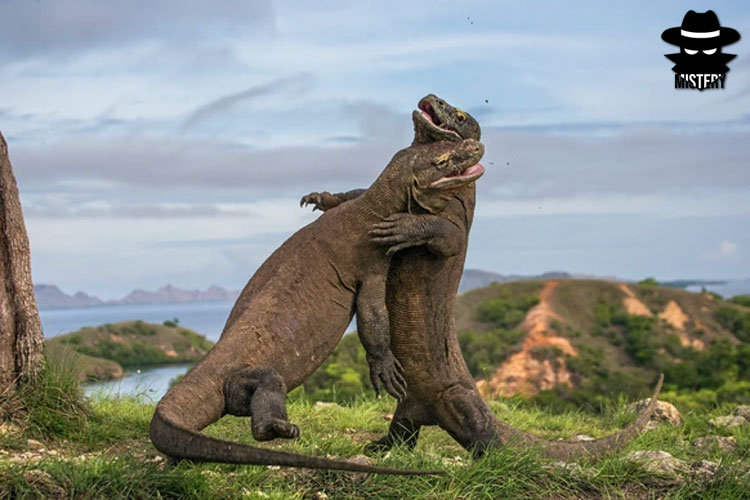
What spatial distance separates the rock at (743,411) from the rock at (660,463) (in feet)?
12.4

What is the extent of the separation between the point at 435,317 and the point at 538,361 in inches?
595

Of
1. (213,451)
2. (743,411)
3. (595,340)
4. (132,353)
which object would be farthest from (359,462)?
(595,340)

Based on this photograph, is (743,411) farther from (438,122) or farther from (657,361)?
(657,361)

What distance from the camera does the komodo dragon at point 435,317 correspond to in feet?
23.4

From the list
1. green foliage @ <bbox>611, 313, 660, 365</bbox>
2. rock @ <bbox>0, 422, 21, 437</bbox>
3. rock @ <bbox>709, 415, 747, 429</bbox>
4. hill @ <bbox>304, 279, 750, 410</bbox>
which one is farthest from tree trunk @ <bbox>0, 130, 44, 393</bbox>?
green foliage @ <bbox>611, 313, 660, 365</bbox>

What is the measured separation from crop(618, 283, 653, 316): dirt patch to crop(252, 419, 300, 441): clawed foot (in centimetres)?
1946

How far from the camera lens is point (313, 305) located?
270 inches

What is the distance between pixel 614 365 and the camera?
2225 cm

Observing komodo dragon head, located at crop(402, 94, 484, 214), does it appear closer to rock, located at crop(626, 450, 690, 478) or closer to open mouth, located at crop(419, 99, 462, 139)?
open mouth, located at crop(419, 99, 462, 139)

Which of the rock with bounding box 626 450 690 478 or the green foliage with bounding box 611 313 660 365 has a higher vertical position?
the green foliage with bounding box 611 313 660 365

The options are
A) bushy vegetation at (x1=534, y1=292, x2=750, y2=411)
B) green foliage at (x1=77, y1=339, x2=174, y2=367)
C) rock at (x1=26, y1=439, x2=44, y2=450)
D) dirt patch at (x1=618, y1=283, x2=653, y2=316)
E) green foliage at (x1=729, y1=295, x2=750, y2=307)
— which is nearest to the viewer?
rock at (x1=26, y1=439, x2=44, y2=450)

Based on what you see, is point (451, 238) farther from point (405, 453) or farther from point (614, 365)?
point (614, 365)

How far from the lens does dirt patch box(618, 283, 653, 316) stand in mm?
24203

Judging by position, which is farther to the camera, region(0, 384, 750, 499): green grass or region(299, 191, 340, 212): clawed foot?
region(299, 191, 340, 212): clawed foot
